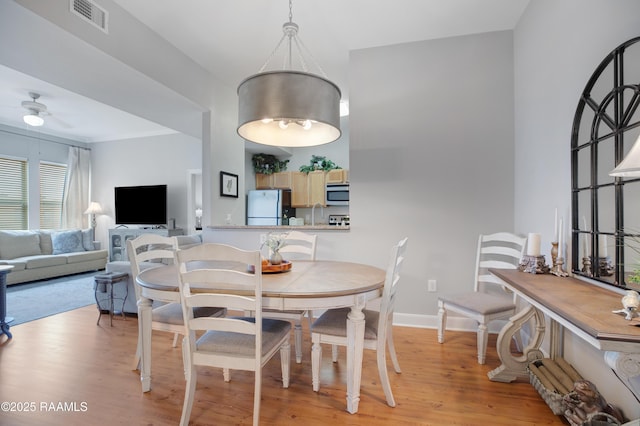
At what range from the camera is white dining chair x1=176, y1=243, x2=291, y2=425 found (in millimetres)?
1530

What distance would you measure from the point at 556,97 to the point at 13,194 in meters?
7.97

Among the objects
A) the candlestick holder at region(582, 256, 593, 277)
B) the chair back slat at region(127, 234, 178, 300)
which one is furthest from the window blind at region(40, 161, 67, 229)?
Answer: the candlestick holder at region(582, 256, 593, 277)

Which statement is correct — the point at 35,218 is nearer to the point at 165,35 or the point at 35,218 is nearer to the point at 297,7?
the point at 165,35

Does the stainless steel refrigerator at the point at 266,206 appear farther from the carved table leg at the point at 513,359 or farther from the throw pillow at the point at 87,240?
the carved table leg at the point at 513,359

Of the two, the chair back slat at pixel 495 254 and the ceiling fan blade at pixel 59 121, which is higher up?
the ceiling fan blade at pixel 59 121

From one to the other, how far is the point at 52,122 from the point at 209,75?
3869 millimetres

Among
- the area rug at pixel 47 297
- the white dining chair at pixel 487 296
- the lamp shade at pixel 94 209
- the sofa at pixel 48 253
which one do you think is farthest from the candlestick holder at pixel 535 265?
the lamp shade at pixel 94 209

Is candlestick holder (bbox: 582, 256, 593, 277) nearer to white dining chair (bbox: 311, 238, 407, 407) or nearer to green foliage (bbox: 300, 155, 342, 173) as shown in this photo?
white dining chair (bbox: 311, 238, 407, 407)

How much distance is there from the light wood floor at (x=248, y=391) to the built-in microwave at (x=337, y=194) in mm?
3567

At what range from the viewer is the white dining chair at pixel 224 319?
1.53 m

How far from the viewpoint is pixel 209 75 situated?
3.74 m

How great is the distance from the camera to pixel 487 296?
2523 mm

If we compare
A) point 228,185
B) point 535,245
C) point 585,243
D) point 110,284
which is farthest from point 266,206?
point 585,243

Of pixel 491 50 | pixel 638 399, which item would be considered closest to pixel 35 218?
pixel 491 50
